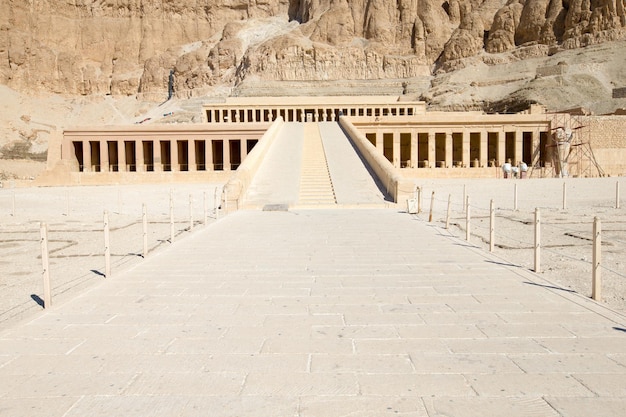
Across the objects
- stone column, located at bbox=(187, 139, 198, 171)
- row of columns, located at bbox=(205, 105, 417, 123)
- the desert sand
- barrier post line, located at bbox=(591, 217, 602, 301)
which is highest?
row of columns, located at bbox=(205, 105, 417, 123)

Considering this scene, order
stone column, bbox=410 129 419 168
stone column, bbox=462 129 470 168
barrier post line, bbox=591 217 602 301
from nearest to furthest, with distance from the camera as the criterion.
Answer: barrier post line, bbox=591 217 602 301, stone column, bbox=410 129 419 168, stone column, bbox=462 129 470 168

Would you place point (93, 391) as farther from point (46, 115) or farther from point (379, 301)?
point (46, 115)

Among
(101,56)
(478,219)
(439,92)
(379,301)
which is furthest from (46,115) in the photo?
(379,301)

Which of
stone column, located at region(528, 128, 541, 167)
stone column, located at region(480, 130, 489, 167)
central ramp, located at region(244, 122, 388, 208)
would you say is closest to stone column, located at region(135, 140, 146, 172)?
central ramp, located at region(244, 122, 388, 208)

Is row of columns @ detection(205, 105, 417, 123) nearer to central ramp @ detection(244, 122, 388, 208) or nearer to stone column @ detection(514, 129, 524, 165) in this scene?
stone column @ detection(514, 129, 524, 165)

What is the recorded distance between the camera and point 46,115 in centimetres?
8300

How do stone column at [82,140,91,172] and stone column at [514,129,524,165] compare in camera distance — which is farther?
stone column at [514,129,524,165]

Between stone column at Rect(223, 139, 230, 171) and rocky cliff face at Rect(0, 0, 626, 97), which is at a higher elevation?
rocky cliff face at Rect(0, 0, 626, 97)

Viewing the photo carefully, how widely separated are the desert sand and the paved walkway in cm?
91

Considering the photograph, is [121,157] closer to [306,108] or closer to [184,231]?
[306,108]

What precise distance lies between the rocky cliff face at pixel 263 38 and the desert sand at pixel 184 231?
157 feet

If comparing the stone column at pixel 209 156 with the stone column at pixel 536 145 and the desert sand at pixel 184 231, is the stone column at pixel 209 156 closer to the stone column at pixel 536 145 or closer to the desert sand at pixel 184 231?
the desert sand at pixel 184 231


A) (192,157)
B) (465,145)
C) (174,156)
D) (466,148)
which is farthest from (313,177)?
(465,145)

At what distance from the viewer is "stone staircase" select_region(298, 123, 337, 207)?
59.6ft
